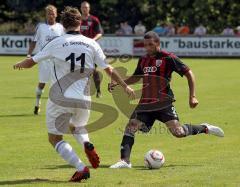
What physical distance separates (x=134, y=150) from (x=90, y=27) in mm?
9201

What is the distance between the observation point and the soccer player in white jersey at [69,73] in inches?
357

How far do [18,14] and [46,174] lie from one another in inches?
1709

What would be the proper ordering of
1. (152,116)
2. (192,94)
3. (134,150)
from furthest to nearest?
1. (134,150)
2. (152,116)
3. (192,94)

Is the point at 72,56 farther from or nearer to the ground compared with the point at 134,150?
farther from the ground

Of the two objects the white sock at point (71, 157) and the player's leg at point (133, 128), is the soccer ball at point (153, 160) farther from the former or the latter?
the white sock at point (71, 157)

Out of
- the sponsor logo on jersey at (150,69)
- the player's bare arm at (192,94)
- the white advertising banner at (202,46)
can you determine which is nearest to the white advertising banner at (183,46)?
the white advertising banner at (202,46)

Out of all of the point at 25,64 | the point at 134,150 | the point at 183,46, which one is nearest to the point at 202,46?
the point at 183,46

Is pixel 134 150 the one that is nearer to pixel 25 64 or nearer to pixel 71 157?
pixel 71 157

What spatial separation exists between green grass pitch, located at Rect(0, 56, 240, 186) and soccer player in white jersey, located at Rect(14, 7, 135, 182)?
418 millimetres

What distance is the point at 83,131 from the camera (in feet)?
31.3

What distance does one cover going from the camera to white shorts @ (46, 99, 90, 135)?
9109 millimetres

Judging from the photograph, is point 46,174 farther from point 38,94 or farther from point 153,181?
point 38,94

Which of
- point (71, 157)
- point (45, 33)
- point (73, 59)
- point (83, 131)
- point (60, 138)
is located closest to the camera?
point (71, 157)

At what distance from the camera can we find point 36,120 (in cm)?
1574
